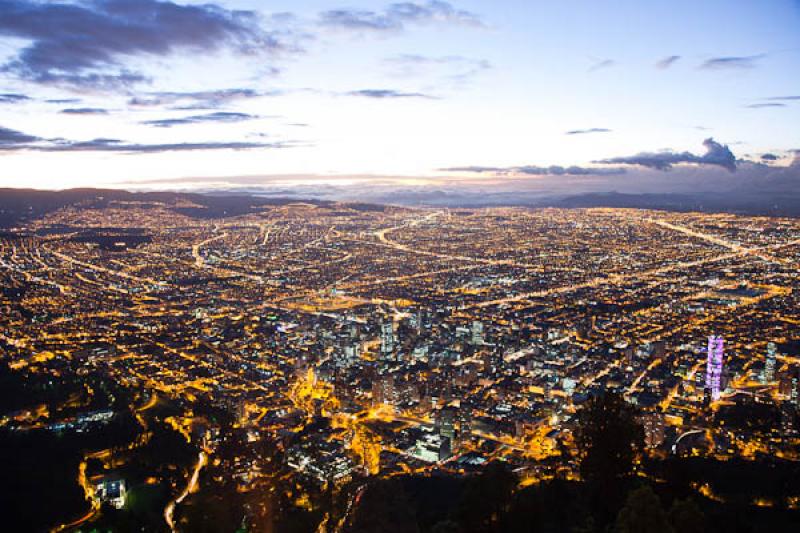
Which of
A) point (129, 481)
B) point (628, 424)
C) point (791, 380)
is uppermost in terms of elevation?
point (628, 424)

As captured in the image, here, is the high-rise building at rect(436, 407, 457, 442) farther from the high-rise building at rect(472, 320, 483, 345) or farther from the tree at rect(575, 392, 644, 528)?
the high-rise building at rect(472, 320, 483, 345)

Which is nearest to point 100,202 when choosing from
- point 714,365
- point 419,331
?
point 419,331

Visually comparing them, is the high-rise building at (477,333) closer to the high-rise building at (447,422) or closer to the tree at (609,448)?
the high-rise building at (447,422)

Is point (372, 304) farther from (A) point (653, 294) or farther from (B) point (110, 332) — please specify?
(A) point (653, 294)

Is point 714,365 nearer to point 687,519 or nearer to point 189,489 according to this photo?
point 687,519

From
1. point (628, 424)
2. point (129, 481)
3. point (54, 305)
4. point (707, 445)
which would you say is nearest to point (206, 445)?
point (129, 481)
